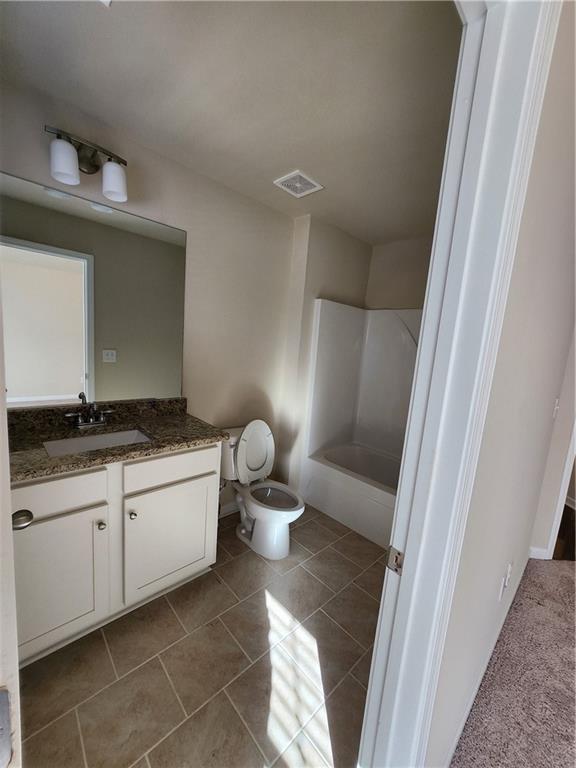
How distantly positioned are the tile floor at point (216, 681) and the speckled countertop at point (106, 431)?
2.78 ft

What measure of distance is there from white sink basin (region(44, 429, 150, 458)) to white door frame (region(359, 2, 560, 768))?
128cm

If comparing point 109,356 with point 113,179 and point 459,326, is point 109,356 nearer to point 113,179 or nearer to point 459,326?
point 113,179

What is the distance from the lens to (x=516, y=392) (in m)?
0.91

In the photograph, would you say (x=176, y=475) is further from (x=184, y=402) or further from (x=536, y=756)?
(x=536, y=756)

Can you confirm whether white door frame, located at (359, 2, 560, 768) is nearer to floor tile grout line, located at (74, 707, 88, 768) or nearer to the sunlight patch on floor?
the sunlight patch on floor

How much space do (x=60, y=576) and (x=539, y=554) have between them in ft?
9.77

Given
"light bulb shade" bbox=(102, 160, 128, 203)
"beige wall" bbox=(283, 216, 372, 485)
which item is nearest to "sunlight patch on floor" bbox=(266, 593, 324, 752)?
"beige wall" bbox=(283, 216, 372, 485)

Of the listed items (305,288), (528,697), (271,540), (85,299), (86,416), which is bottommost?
(528,697)

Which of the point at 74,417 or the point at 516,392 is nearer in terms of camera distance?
the point at 516,392

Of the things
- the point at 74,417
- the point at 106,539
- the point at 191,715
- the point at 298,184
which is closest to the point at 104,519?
the point at 106,539

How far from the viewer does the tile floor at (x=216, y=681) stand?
1.08 m

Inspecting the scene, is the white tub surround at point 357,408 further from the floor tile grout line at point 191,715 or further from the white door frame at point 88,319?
the white door frame at point 88,319

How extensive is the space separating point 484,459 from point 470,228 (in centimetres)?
51

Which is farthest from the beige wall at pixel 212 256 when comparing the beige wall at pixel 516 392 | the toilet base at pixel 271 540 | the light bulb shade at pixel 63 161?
the beige wall at pixel 516 392
